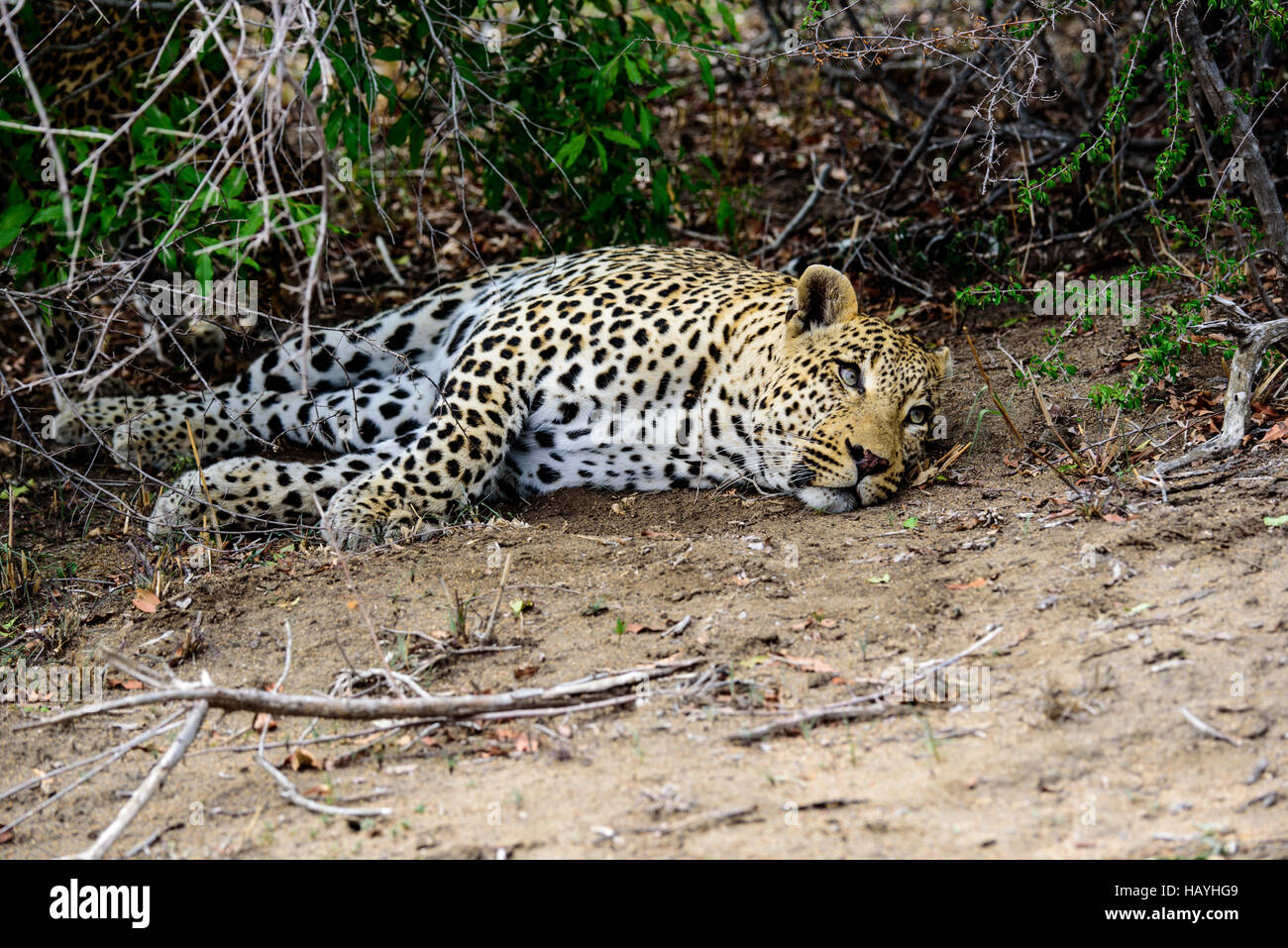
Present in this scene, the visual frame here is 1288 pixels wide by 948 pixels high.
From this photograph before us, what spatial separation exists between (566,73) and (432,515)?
8.91ft

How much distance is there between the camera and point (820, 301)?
5.96 m

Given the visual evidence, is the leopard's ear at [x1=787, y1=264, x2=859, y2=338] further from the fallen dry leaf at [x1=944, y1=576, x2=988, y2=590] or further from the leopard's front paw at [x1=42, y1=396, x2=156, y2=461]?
the leopard's front paw at [x1=42, y1=396, x2=156, y2=461]

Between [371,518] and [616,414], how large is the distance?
1.33 m

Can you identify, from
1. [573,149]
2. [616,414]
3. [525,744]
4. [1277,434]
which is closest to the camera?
[525,744]

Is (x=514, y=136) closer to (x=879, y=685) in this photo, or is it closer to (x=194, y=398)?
(x=194, y=398)

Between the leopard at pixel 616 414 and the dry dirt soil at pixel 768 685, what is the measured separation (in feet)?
1.05
